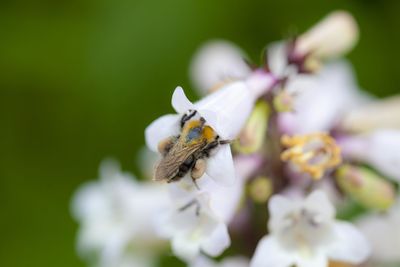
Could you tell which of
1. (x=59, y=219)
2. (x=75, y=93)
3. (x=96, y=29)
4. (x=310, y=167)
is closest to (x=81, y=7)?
(x=96, y=29)

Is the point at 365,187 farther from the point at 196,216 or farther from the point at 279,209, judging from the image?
the point at 196,216

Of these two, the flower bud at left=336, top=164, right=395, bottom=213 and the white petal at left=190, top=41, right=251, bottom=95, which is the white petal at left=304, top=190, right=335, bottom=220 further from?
the white petal at left=190, top=41, right=251, bottom=95

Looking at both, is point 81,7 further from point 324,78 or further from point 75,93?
point 324,78


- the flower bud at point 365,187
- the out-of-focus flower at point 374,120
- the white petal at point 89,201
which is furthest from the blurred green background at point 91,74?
the flower bud at point 365,187

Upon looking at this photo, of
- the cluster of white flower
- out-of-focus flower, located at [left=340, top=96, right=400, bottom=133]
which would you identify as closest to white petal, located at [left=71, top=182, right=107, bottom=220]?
the cluster of white flower

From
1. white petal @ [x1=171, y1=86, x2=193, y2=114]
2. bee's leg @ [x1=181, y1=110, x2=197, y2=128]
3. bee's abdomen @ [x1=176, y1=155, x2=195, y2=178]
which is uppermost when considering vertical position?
white petal @ [x1=171, y1=86, x2=193, y2=114]
